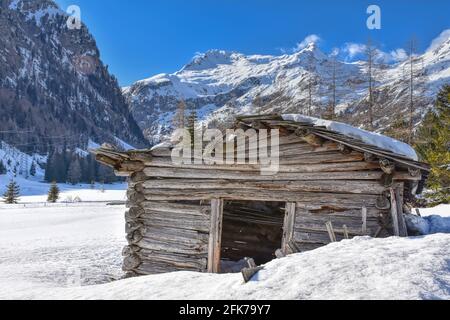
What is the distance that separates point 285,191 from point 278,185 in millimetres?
191

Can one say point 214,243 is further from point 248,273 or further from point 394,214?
point 394,214

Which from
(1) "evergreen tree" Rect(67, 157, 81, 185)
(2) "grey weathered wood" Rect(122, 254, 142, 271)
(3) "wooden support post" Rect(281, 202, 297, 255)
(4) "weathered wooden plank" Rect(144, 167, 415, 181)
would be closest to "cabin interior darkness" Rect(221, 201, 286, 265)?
(4) "weathered wooden plank" Rect(144, 167, 415, 181)

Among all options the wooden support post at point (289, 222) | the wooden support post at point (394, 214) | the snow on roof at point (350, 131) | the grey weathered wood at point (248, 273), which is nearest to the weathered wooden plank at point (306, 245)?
the wooden support post at point (289, 222)

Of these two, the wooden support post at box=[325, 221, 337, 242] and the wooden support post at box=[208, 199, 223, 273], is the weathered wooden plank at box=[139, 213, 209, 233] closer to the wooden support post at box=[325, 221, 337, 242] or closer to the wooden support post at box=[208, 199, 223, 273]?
the wooden support post at box=[208, 199, 223, 273]

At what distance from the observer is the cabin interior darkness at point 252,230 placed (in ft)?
42.1

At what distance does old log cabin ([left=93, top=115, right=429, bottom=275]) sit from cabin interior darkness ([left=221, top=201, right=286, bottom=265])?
3658 mm

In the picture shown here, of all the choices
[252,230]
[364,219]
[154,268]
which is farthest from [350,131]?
[252,230]

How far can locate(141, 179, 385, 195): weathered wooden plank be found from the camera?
26.2 feet

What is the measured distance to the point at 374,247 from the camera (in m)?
6.16
